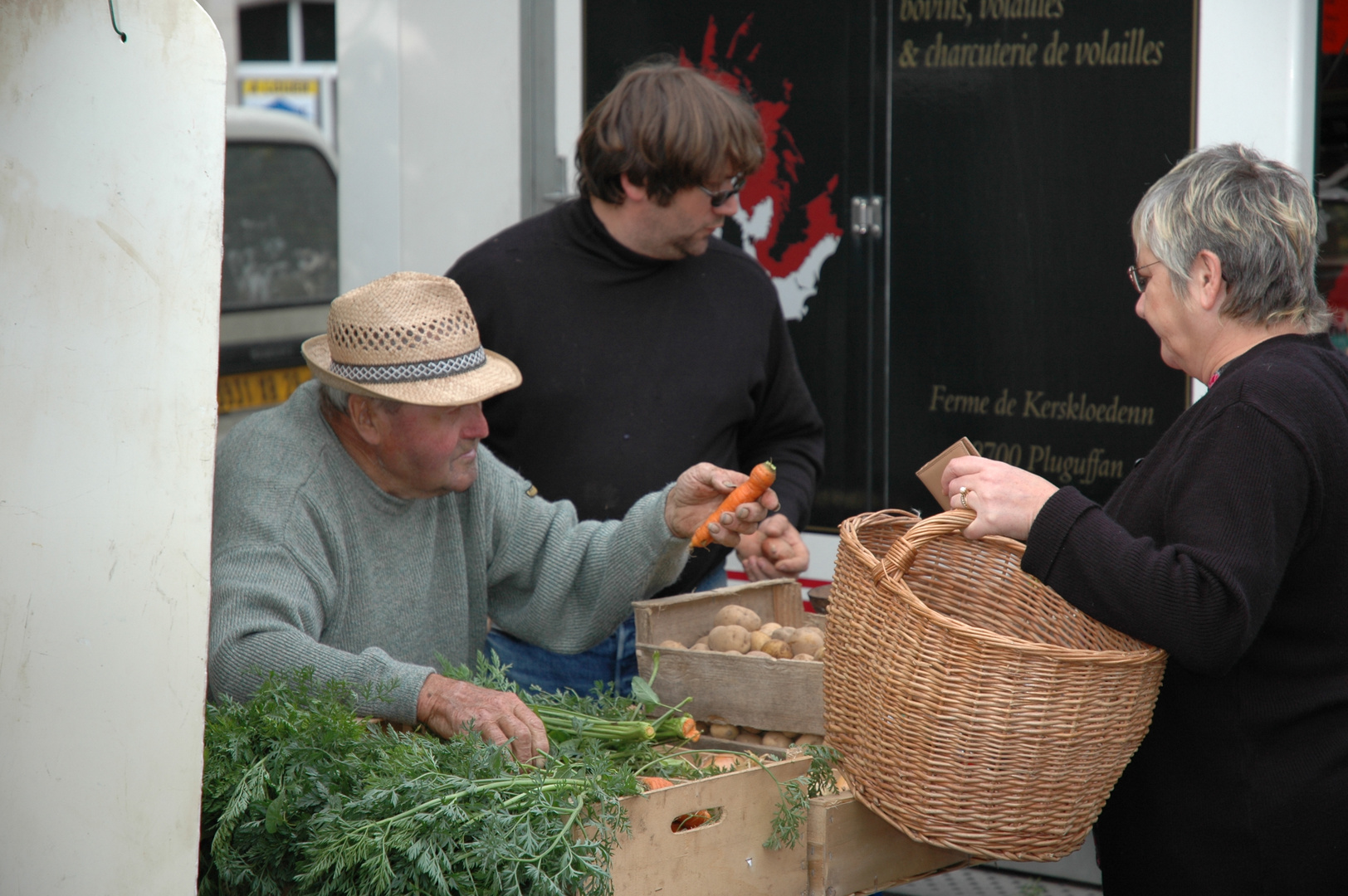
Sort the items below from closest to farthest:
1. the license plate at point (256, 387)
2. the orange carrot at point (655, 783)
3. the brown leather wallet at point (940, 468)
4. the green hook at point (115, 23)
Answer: the green hook at point (115, 23)
the orange carrot at point (655, 783)
the brown leather wallet at point (940, 468)
the license plate at point (256, 387)

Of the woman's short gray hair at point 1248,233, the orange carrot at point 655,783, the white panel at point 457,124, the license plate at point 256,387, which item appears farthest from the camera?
the license plate at point 256,387

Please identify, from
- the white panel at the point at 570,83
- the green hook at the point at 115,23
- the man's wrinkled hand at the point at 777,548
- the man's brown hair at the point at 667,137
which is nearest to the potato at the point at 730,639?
the man's wrinkled hand at the point at 777,548

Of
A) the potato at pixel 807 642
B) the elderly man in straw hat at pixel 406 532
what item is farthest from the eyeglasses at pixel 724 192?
the potato at pixel 807 642

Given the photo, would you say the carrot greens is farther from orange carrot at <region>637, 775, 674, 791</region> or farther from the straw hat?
the straw hat

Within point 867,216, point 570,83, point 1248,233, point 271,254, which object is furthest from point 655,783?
point 271,254

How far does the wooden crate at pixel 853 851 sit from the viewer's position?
2.16m

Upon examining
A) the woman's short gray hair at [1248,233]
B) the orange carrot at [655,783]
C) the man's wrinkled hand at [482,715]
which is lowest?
the orange carrot at [655,783]

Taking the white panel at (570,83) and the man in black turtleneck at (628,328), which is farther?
the white panel at (570,83)

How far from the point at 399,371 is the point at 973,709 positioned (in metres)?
1.20

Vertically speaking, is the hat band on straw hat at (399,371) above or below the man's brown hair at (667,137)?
below

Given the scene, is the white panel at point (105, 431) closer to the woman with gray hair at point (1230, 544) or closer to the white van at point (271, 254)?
the woman with gray hair at point (1230, 544)

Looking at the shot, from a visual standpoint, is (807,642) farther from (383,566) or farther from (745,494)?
(383,566)

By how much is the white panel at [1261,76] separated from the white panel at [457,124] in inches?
79.6

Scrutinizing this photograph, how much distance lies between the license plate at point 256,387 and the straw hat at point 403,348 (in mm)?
3944
